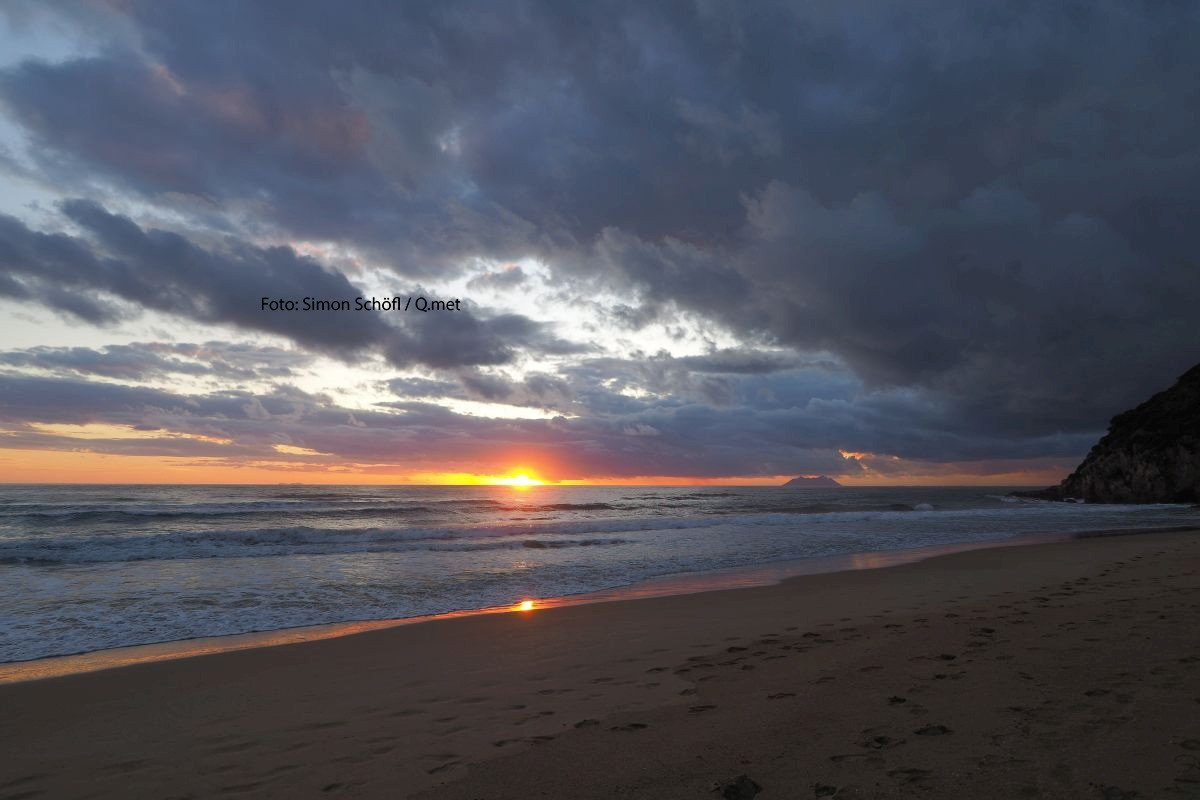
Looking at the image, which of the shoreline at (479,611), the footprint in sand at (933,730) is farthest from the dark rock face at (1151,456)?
the footprint in sand at (933,730)

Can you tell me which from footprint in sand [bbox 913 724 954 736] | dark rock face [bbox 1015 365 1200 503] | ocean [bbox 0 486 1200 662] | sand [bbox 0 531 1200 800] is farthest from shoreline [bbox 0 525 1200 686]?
dark rock face [bbox 1015 365 1200 503]

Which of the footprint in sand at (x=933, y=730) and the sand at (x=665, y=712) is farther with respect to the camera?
the footprint in sand at (x=933, y=730)

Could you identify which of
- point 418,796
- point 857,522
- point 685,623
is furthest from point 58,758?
point 857,522

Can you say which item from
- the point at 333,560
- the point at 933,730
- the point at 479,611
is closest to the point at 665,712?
the point at 933,730

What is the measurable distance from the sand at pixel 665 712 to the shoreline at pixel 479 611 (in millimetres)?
694

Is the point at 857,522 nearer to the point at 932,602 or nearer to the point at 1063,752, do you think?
the point at 932,602

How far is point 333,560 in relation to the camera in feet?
66.6

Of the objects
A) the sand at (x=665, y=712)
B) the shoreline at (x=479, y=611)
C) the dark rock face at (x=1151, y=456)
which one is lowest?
the shoreline at (x=479, y=611)

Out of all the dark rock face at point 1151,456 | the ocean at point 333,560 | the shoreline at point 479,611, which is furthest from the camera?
the dark rock face at point 1151,456

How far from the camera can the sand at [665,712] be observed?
4047 millimetres

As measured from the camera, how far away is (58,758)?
17.9ft

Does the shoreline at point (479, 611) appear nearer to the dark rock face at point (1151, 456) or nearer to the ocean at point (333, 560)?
the ocean at point (333, 560)

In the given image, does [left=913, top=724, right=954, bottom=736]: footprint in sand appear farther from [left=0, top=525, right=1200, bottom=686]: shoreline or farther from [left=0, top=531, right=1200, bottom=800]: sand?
[left=0, top=525, right=1200, bottom=686]: shoreline

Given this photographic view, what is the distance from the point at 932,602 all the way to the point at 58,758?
12.1 meters
